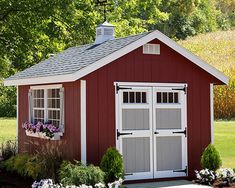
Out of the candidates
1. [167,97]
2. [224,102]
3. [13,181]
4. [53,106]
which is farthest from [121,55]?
[224,102]

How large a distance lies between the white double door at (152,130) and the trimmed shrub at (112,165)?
0.85 meters

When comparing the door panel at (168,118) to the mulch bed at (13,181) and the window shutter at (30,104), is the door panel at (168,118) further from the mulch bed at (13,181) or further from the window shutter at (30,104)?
the window shutter at (30,104)

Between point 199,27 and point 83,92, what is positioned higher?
point 199,27

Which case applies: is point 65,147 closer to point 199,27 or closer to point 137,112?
point 137,112

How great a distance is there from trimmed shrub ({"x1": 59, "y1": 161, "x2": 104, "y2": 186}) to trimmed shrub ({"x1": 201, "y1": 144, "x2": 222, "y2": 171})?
2.86 meters

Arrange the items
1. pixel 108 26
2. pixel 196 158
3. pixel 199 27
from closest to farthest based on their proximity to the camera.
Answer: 1. pixel 196 158
2. pixel 108 26
3. pixel 199 27

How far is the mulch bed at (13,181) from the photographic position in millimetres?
13803

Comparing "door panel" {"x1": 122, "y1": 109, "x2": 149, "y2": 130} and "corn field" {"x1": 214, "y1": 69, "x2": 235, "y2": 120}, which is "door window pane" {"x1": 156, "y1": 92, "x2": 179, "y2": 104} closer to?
"door panel" {"x1": 122, "y1": 109, "x2": 149, "y2": 130}

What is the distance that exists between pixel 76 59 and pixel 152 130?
272 centimetres

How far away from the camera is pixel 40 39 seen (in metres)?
24.8

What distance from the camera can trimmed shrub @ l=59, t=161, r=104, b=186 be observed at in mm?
12328

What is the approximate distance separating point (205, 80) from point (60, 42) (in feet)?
36.3

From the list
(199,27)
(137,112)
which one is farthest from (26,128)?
(199,27)

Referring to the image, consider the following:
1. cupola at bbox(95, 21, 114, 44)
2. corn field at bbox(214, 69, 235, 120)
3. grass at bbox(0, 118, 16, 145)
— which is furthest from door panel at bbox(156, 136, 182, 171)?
corn field at bbox(214, 69, 235, 120)
